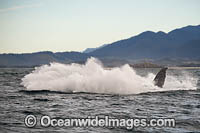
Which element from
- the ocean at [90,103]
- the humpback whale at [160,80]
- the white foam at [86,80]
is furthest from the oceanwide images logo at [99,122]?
the humpback whale at [160,80]

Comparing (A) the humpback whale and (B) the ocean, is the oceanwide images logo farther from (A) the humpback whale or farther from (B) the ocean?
(A) the humpback whale

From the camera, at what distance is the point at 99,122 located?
1655 centimetres

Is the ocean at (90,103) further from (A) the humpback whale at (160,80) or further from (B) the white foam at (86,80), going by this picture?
(A) the humpback whale at (160,80)

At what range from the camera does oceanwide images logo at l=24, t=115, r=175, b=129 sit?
51.9ft

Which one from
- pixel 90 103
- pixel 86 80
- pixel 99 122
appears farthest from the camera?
pixel 86 80

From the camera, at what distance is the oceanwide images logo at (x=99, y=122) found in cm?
1582

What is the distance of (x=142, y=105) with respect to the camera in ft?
76.1

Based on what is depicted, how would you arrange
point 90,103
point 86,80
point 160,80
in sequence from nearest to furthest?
point 90,103 < point 86,80 < point 160,80

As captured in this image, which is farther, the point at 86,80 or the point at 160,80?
the point at 160,80

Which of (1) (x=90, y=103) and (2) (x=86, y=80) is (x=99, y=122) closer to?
(1) (x=90, y=103)

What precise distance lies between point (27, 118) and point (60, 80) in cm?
1724

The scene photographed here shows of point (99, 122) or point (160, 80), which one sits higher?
point (160, 80)

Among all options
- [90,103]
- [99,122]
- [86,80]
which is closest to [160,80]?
[86,80]

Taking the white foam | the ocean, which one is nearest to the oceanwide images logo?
the ocean
